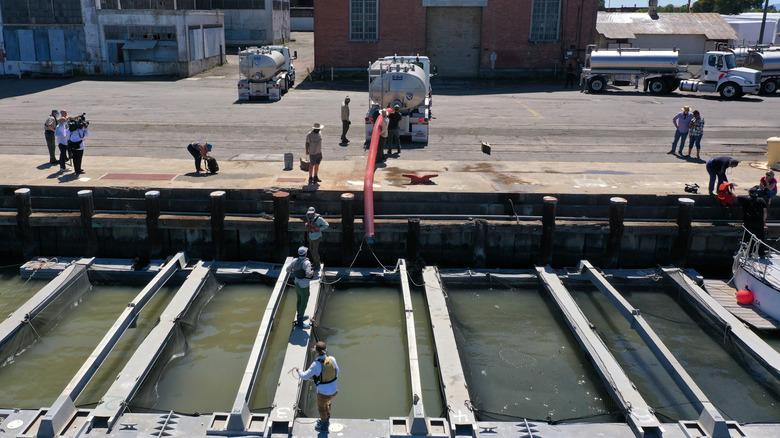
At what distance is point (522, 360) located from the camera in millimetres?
12391

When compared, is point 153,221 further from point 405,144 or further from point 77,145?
point 405,144

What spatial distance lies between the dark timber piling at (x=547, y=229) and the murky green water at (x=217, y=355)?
6.55 m

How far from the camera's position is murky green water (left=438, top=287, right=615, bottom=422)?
1086 centimetres

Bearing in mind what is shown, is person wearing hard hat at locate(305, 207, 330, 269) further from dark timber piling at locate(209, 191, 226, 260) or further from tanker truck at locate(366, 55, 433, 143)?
tanker truck at locate(366, 55, 433, 143)

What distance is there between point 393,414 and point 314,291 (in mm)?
4125

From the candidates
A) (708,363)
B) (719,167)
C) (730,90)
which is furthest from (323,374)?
(730,90)

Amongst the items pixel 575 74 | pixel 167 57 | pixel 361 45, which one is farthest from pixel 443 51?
pixel 167 57

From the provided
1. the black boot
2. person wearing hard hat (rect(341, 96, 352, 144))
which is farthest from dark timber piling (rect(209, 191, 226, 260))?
person wearing hard hat (rect(341, 96, 352, 144))

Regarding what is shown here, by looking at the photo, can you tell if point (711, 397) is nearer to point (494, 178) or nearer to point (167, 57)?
point (494, 178)

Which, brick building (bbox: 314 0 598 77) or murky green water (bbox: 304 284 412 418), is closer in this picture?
murky green water (bbox: 304 284 412 418)

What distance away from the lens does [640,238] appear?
16.3 m

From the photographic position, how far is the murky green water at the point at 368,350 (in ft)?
35.8

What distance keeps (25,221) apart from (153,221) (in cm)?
317

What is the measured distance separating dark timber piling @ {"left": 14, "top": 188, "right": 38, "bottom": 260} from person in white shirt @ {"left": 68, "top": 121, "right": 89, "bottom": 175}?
184cm
